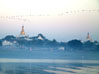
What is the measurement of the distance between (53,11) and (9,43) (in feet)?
3.95

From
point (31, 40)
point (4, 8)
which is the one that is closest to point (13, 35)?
point (31, 40)

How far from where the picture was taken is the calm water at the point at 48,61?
321cm

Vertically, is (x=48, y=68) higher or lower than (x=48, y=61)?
lower

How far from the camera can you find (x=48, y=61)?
3.34 meters

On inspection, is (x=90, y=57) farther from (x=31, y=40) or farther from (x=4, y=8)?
(x=4, y=8)

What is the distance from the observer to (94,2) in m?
3.46

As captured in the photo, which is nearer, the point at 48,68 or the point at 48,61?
the point at 48,68

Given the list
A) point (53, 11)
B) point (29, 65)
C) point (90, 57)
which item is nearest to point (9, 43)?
point (29, 65)

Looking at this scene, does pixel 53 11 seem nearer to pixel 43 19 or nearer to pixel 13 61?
pixel 43 19

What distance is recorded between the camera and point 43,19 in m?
3.38

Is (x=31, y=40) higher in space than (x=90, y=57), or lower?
higher

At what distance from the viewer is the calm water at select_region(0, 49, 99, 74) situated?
126 inches

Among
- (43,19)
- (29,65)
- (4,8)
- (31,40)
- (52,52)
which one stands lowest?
(29,65)

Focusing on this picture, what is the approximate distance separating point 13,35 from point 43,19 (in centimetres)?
75
